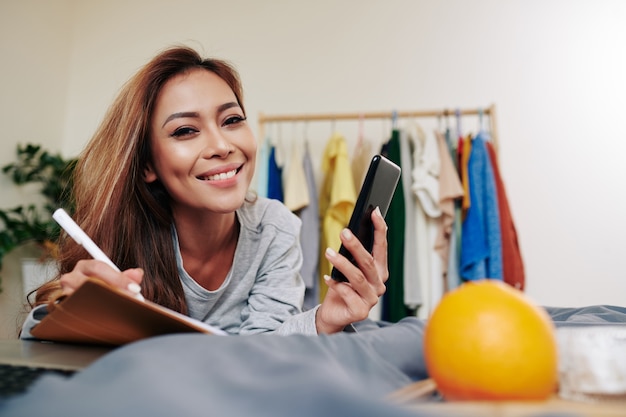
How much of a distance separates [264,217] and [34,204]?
6.72 feet

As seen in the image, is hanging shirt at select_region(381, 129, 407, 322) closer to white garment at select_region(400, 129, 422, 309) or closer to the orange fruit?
white garment at select_region(400, 129, 422, 309)

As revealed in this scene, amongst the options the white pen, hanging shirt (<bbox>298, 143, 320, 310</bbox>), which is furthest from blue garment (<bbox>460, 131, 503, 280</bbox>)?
the white pen

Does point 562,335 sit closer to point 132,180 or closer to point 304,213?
point 132,180

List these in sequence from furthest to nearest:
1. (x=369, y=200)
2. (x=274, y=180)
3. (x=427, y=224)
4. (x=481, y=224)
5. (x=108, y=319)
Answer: (x=274, y=180)
(x=427, y=224)
(x=481, y=224)
(x=369, y=200)
(x=108, y=319)

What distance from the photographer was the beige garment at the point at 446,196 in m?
2.28

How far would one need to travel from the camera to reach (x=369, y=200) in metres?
0.89

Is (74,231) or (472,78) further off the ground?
(472,78)

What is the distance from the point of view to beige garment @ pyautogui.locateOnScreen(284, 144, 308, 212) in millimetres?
2381

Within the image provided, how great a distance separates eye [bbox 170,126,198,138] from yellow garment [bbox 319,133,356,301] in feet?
4.04

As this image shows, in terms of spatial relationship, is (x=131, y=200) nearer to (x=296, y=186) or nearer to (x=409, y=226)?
(x=296, y=186)

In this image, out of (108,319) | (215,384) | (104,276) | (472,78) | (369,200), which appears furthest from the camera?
(472,78)

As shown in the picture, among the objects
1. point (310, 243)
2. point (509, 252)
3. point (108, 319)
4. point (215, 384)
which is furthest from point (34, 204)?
point (215, 384)

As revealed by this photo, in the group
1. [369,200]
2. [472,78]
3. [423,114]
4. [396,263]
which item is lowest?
[396,263]

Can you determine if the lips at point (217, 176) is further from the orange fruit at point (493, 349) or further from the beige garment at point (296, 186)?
the beige garment at point (296, 186)
